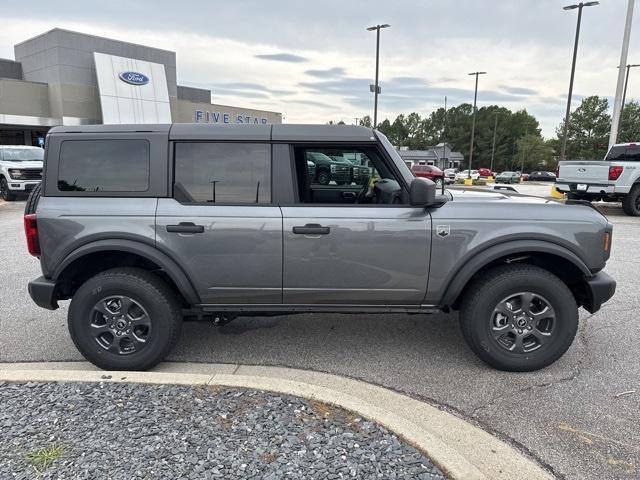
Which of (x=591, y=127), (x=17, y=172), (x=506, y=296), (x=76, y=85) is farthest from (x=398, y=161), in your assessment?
(x=591, y=127)

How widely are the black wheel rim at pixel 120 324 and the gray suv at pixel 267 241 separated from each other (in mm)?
11

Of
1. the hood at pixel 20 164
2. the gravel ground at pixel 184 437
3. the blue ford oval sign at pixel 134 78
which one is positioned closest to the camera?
the gravel ground at pixel 184 437

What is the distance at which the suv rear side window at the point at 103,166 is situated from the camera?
11.1 ft

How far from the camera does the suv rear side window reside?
3.39 meters

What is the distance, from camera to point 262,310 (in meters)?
3.54

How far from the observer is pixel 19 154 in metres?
15.6

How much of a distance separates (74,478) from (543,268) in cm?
335

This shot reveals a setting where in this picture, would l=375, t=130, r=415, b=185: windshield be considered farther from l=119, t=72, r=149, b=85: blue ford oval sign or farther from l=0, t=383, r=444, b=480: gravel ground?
l=119, t=72, r=149, b=85: blue ford oval sign

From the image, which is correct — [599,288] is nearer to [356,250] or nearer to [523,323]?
[523,323]

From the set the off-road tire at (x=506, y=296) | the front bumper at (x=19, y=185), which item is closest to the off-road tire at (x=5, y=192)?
the front bumper at (x=19, y=185)

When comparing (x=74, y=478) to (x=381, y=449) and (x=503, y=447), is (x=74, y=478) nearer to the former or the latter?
(x=381, y=449)

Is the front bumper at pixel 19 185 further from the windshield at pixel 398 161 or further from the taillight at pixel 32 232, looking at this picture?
the windshield at pixel 398 161

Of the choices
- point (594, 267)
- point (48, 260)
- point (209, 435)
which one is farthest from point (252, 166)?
point (594, 267)

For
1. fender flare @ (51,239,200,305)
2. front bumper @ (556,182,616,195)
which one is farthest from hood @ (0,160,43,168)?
front bumper @ (556,182,616,195)
